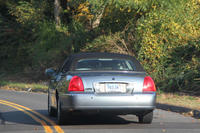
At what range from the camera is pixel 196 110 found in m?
12.9

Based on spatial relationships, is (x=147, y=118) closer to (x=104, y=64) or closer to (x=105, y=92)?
(x=105, y=92)

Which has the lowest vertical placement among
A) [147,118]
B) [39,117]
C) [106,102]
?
[39,117]

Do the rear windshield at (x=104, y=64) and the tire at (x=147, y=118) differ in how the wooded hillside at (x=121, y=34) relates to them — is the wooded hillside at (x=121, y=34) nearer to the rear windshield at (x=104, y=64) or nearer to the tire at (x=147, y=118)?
the rear windshield at (x=104, y=64)

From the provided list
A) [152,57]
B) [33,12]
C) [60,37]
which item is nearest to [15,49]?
[33,12]

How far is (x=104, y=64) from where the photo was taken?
1135 cm

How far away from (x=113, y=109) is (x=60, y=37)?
21.4 metres

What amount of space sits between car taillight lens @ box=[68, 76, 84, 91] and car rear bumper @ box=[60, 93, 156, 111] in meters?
0.15

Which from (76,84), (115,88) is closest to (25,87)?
(76,84)

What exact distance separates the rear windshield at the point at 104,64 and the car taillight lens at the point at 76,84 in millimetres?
640

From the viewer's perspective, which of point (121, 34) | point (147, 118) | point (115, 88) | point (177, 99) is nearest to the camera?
point (115, 88)

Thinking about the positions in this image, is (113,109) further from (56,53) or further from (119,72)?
(56,53)

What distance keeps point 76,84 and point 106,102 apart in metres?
0.70

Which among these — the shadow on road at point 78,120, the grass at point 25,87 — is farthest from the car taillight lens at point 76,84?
the grass at point 25,87

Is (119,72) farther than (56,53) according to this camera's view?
No
